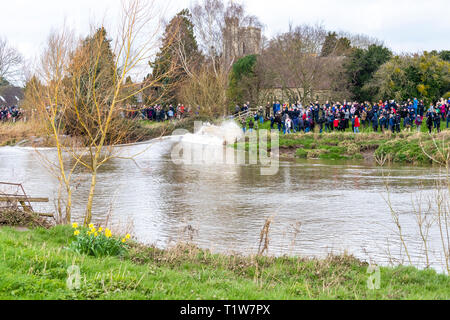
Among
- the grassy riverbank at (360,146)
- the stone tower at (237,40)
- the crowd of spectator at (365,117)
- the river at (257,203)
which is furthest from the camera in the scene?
the stone tower at (237,40)

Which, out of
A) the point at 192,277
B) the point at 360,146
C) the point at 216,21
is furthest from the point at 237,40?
the point at 192,277

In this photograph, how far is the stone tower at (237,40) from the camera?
60.0 meters

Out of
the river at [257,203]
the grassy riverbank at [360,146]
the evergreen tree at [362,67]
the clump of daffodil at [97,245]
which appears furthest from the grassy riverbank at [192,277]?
the evergreen tree at [362,67]

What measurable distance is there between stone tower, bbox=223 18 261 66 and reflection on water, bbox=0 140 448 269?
2945cm

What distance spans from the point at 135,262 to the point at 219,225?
7100mm

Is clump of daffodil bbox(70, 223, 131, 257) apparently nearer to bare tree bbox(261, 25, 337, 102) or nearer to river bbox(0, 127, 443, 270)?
river bbox(0, 127, 443, 270)

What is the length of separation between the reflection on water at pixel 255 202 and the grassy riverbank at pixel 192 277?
2.17 m

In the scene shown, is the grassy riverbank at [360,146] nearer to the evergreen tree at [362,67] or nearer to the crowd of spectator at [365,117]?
the crowd of spectator at [365,117]

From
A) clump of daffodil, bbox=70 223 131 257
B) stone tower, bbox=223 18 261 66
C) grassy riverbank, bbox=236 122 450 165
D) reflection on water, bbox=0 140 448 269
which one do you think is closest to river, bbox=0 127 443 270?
reflection on water, bbox=0 140 448 269

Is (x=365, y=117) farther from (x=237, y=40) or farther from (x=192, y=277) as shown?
(x=192, y=277)

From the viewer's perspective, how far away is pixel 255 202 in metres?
20.3

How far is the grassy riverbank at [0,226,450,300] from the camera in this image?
6.72 meters

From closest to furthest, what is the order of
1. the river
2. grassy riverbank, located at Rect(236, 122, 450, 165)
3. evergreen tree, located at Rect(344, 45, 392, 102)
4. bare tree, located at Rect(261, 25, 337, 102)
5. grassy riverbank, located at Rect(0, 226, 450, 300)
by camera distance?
grassy riverbank, located at Rect(0, 226, 450, 300), the river, grassy riverbank, located at Rect(236, 122, 450, 165), bare tree, located at Rect(261, 25, 337, 102), evergreen tree, located at Rect(344, 45, 392, 102)
